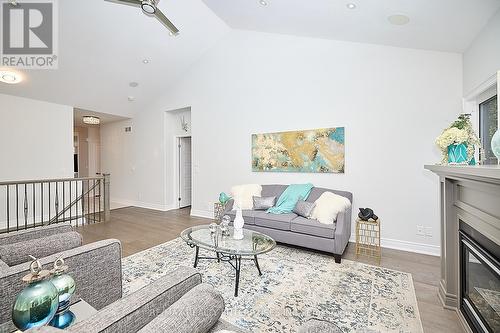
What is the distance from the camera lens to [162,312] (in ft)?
3.13

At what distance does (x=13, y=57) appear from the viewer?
13.0 ft

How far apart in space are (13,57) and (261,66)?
14.4 ft

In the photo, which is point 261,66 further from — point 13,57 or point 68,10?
point 13,57

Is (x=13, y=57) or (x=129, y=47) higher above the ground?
(x=129, y=47)

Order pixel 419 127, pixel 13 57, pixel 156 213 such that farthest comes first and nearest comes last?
pixel 156 213 < pixel 13 57 < pixel 419 127

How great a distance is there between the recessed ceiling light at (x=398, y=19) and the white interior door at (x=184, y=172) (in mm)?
5495

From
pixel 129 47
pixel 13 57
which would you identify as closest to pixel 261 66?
pixel 129 47

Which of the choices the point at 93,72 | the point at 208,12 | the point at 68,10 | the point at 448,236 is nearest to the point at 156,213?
the point at 93,72

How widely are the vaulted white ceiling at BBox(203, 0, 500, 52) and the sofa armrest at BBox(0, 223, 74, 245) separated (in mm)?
3786

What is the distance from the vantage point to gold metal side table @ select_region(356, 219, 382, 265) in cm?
326

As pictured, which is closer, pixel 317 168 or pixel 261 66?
pixel 317 168

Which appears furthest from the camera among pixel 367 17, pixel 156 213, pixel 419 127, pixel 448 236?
pixel 156 213

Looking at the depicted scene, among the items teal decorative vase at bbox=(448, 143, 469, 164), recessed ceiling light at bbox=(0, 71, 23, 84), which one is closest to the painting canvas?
teal decorative vase at bbox=(448, 143, 469, 164)

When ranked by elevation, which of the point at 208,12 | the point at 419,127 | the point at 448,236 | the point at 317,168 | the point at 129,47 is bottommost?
the point at 448,236
